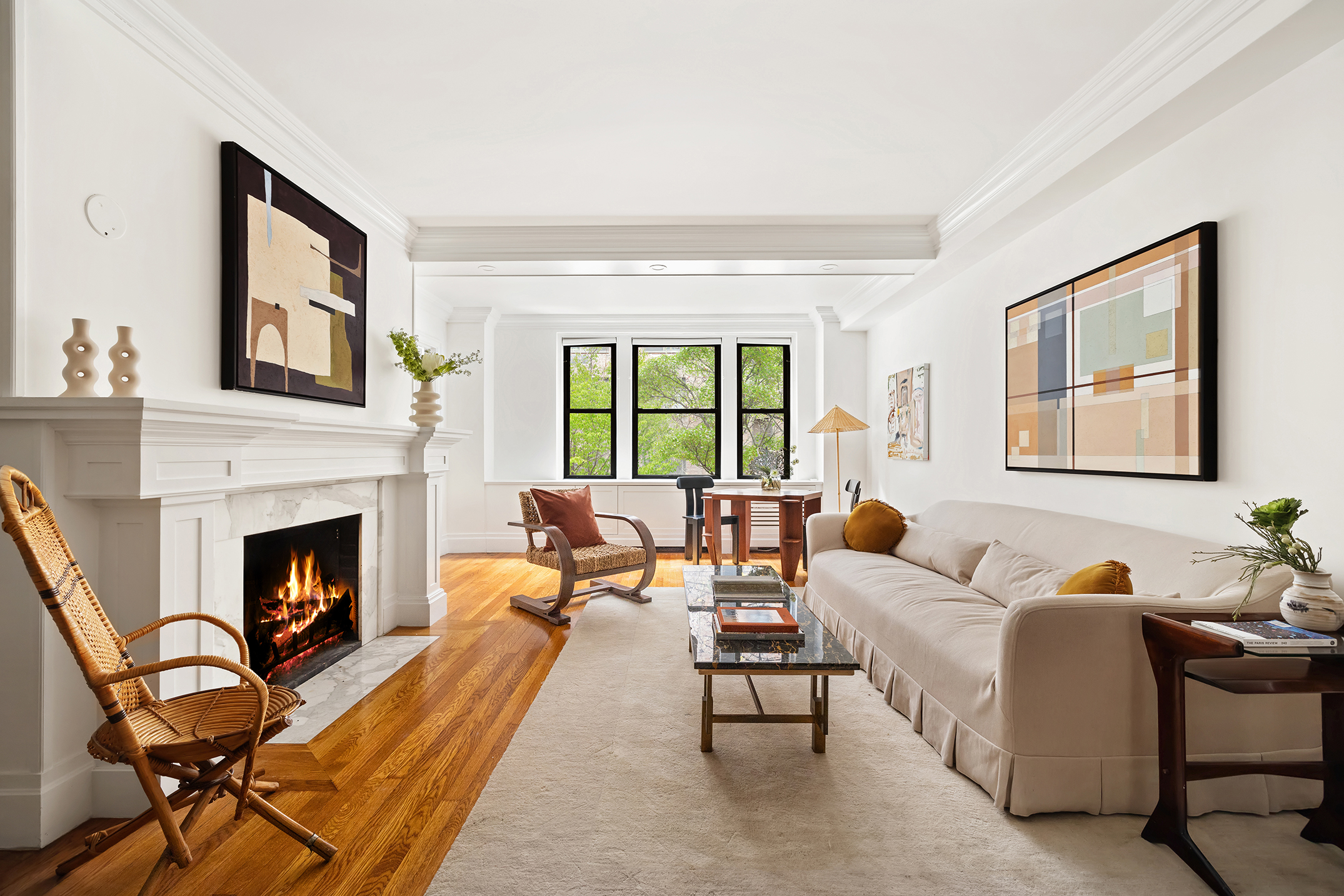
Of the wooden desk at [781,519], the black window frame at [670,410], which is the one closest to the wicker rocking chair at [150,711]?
the wooden desk at [781,519]

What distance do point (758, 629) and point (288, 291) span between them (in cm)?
257

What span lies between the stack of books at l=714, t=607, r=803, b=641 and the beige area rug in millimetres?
411

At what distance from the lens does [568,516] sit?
4.82m

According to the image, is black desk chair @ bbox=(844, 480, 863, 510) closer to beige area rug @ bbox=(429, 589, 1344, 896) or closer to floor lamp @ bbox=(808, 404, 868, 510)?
floor lamp @ bbox=(808, 404, 868, 510)

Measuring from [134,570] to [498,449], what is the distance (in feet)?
16.9

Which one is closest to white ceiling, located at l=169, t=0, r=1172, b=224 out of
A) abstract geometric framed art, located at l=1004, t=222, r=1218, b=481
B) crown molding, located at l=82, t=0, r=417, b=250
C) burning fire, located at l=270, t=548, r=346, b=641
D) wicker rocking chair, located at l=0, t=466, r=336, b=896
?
crown molding, located at l=82, t=0, r=417, b=250

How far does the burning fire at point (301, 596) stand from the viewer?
10.5ft

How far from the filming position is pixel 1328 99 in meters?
2.10

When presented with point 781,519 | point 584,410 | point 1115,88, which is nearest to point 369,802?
point 1115,88

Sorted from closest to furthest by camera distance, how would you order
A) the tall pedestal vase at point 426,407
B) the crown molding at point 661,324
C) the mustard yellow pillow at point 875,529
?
the tall pedestal vase at point 426,407 → the mustard yellow pillow at point 875,529 → the crown molding at point 661,324

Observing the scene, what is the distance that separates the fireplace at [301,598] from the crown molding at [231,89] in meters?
1.77

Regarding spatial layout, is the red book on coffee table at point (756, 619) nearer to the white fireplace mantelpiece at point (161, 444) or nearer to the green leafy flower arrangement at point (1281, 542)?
the green leafy flower arrangement at point (1281, 542)

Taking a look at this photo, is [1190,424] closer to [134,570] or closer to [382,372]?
[134,570]

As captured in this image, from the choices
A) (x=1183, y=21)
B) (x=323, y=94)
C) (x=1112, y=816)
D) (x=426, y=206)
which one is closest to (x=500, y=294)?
(x=426, y=206)
